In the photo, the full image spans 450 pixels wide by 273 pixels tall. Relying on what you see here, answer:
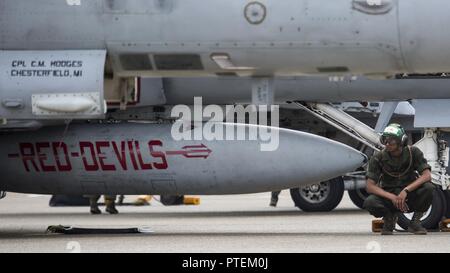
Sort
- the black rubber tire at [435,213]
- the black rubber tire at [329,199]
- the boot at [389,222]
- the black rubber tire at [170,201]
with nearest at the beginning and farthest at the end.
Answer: the boot at [389,222]
the black rubber tire at [435,213]
the black rubber tire at [329,199]
the black rubber tire at [170,201]

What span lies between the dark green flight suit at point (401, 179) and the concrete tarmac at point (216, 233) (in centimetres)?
33

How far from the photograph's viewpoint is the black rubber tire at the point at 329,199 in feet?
69.5

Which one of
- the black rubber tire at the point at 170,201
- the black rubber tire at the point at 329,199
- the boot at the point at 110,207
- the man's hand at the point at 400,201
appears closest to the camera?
the man's hand at the point at 400,201

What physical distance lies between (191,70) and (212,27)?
2.08ft

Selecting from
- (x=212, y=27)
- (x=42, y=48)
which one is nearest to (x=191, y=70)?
(x=212, y=27)

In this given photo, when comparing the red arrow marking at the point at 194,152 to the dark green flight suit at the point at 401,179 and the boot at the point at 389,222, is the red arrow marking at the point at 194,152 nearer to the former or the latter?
the dark green flight suit at the point at 401,179

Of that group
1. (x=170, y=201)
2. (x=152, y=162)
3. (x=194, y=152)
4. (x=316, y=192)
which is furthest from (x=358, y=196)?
(x=152, y=162)

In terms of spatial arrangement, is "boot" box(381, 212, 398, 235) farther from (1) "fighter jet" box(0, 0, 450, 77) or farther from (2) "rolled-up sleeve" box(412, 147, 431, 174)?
(1) "fighter jet" box(0, 0, 450, 77)

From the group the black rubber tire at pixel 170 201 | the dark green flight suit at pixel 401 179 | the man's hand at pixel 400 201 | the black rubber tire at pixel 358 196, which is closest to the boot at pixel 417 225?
the dark green flight suit at pixel 401 179

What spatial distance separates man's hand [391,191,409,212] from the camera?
47.7 ft

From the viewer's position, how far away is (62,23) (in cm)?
1358

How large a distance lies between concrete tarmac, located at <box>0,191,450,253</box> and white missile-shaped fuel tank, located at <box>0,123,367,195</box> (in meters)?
0.61

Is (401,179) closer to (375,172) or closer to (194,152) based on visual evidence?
(375,172)

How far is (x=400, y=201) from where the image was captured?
14.5 metres
